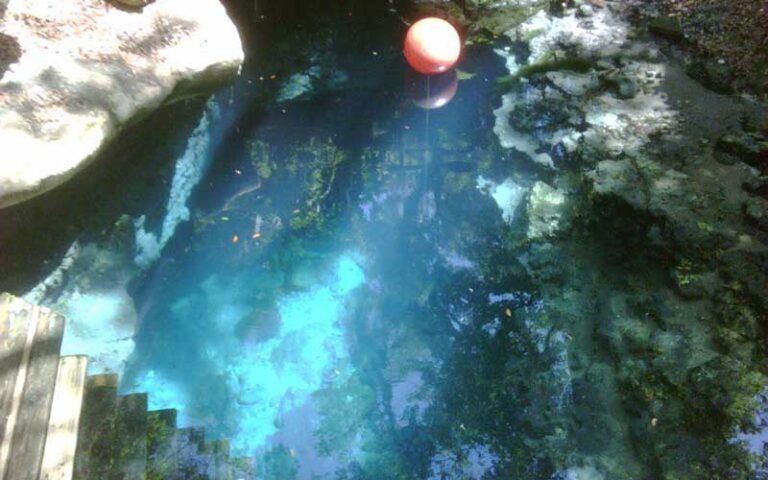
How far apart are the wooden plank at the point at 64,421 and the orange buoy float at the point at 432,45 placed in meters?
4.13

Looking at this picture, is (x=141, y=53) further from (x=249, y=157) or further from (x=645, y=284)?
(x=645, y=284)

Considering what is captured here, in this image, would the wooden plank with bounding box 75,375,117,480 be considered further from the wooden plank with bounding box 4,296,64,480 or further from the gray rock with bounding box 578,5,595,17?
the gray rock with bounding box 578,5,595,17

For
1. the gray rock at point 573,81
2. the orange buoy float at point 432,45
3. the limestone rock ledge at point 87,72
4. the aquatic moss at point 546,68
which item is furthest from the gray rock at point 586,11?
the limestone rock ledge at point 87,72

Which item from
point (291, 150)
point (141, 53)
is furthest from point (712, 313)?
point (141, 53)

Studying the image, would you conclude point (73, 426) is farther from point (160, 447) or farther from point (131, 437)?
point (160, 447)

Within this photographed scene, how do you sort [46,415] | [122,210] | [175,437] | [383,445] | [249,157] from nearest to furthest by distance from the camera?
[46,415] < [175,437] < [383,445] < [122,210] < [249,157]

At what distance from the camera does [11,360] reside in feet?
10.2

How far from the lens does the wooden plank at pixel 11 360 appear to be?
2910 mm

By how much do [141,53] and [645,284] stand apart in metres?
4.58

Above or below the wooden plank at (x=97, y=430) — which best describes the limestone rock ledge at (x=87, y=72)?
above

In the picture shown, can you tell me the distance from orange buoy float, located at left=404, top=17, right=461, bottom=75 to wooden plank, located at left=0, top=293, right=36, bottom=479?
416 cm

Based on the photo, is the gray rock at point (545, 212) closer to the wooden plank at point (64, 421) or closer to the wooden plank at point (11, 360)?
the wooden plank at point (64, 421)

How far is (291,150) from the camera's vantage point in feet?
17.3

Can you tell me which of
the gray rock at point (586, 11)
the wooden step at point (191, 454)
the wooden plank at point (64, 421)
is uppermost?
the gray rock at point (586, 11)
